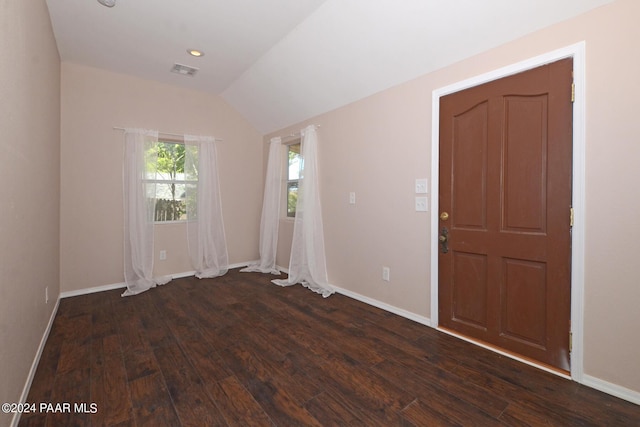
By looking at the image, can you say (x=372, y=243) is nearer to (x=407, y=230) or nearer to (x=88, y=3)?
(x=407, y=230)

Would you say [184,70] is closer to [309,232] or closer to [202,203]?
[202,203]

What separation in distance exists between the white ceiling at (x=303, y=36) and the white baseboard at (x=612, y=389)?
7.51 ft

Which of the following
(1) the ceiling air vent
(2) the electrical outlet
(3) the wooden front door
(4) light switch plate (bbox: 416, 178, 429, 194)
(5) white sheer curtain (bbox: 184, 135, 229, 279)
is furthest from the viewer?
(5) white sheer curtain (bbox: 184, 135, 229, 279)

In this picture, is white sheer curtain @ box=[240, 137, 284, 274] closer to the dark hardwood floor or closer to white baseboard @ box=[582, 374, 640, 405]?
the dark hardwood floor

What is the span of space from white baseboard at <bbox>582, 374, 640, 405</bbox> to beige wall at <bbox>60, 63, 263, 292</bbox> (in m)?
4.48

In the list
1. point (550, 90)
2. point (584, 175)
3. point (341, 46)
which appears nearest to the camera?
point (584, 175)

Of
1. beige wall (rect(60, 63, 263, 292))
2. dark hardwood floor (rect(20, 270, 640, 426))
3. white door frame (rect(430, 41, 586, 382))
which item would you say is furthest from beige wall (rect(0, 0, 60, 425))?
white door frame (rect(430, 41, 586, 382))

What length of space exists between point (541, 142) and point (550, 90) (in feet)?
1.13

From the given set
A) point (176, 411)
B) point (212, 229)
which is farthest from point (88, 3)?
point (176, 411)

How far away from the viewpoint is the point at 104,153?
359 cm

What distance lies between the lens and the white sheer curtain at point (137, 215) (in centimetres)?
361

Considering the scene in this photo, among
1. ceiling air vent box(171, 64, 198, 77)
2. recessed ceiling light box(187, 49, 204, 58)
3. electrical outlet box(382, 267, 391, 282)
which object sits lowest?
electrical outlet box(382, 267, 391, 282)

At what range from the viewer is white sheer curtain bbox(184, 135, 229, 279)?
4.17 meters

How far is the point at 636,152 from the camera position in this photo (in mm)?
1583
